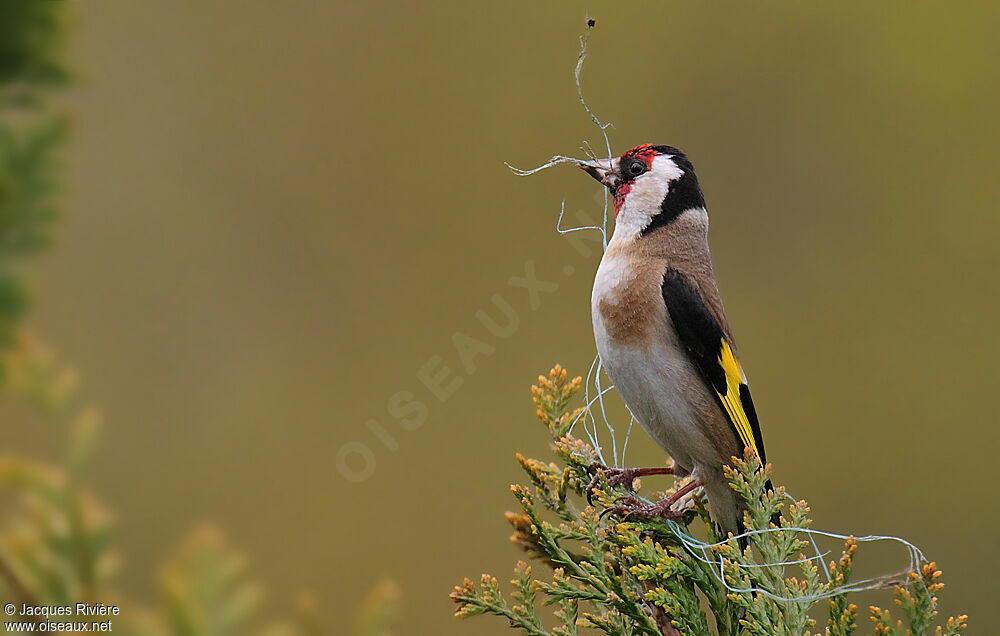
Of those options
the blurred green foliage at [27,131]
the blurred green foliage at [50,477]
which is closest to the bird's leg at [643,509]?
the blurred green foliage at [50,477]

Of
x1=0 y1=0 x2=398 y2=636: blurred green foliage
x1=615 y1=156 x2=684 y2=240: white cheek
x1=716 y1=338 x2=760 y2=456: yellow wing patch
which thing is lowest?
x1=0 y1=0 x2=398 y2=636: blurred green foliage

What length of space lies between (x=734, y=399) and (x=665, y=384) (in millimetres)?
137

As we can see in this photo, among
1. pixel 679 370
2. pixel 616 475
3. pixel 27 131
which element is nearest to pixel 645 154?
pixel 679 370

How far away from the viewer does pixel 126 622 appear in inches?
26.3

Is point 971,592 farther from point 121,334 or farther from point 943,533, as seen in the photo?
point 121,334

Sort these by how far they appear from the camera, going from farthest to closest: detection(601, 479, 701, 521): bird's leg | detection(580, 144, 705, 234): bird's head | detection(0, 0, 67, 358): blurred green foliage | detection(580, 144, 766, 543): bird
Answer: detection(580, 144, 705, 234): bird's head, detection(580, 144, 766, 543): bird, detection(601, 479, 701, 521): bird's leg, detection(0, 0, 67, 358): blurred green foliage

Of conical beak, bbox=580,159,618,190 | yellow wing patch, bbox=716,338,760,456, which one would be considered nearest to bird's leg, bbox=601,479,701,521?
yellow wing patch, bbox=716,338,760,456

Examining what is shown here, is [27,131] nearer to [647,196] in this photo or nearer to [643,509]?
[643,509]

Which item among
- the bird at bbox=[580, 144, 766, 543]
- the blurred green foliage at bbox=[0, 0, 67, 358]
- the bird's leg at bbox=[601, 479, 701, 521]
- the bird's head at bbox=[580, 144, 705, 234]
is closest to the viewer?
the blurred green foliage at bbox=[0, 0, 67, 358]

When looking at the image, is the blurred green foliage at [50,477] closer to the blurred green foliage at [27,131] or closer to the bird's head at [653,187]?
the blurred green foliage at [27,131]

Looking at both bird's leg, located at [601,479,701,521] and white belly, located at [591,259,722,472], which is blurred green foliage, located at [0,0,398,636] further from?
white belly, located at [591,259,722,472]

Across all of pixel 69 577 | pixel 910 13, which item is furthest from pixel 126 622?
pixel 910 13

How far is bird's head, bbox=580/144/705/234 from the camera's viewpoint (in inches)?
70.4

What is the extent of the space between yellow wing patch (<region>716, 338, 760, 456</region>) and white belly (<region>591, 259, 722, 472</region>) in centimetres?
4
